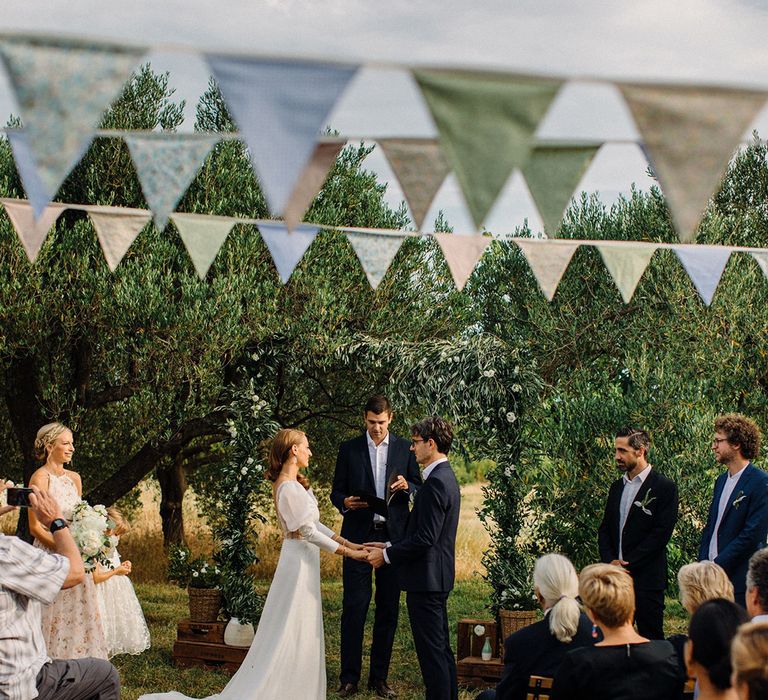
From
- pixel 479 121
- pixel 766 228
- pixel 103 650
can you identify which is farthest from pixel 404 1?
pixel 766 228

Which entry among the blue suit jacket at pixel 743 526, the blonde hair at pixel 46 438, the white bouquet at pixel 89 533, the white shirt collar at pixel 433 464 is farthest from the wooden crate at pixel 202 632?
the blue suit jacket at pixel 743 526

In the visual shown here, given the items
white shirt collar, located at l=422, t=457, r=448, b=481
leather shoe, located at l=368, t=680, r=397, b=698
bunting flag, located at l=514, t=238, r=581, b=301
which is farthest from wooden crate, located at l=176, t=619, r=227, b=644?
bunting flag, located at l=514, t=238, r=581, b=301

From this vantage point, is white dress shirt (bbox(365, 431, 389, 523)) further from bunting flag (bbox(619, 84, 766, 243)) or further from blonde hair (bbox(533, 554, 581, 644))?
bunting flag (bbox(619, 84, 766, 243))

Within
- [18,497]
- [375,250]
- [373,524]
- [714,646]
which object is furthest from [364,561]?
[714,646]

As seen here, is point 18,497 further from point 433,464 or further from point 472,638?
point 472,638

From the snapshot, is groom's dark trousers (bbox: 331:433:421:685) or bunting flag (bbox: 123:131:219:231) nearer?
bunting flag (bbox: 123:131:219:231)

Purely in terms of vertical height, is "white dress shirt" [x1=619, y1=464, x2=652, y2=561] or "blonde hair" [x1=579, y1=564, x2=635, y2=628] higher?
"white dress shirt" [x1=619, y1=464, x2=652, y2=561]

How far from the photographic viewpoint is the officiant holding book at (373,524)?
6508mm

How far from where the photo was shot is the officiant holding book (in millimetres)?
6508

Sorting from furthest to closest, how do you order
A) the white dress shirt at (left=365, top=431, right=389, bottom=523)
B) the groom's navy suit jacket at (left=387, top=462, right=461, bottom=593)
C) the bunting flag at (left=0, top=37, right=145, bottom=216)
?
the white dress shirt at (left=365, top=431, right=389, bottom=523), the groom's navy suit jacket at (left=387, top=462, right=461, bottom=593), the bunting flag at (left=0, top=37, right=145, bottom=216)

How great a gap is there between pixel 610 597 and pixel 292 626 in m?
2.97

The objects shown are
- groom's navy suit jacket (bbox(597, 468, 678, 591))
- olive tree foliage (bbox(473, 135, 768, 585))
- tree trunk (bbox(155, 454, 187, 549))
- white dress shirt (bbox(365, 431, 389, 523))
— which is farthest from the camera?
tree trunk (bbox(155, 454, 187, 549))

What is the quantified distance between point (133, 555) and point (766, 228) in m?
8.42

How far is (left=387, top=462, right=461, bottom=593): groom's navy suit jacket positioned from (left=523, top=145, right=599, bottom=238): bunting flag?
172 centimetres
